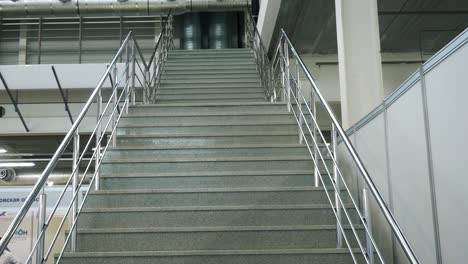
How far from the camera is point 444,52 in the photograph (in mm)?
2244

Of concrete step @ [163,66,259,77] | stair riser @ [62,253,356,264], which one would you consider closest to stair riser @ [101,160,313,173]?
stair riser @ [62,253,356,264]

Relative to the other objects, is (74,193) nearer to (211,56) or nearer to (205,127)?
(205,127)

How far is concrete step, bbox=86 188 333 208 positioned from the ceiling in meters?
4.01

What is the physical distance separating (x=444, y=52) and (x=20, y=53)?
31.3ft

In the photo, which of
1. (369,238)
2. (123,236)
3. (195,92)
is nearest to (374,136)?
(369,238)

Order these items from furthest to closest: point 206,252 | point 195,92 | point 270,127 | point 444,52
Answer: point 195,92 < point 270,127 < point 206,252 < point 444,52

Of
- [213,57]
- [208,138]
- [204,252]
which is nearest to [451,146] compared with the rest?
[204,252]

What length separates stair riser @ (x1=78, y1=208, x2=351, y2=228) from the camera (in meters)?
3.15

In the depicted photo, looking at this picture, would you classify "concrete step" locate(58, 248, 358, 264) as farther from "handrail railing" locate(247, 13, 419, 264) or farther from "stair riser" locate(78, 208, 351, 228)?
"stair riser" locate(78, 208, 351, 228)

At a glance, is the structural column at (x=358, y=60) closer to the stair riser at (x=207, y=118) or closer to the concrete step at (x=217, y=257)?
→ the stair riser at (x=207, y=118)

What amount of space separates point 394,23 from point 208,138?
4187 mm

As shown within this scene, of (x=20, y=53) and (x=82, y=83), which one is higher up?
(x=20, y=53)

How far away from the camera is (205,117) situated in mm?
4746

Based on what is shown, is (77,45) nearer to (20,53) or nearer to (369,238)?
(20,53)
